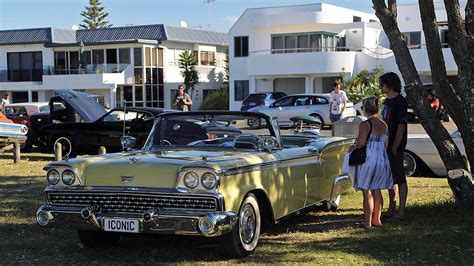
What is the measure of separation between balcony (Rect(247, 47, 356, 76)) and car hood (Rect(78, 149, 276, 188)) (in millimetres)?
28058

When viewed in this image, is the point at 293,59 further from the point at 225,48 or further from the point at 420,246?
the point at 420,246

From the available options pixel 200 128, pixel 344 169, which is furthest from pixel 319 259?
pixel 200 128

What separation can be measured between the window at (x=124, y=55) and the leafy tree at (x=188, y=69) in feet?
12.4

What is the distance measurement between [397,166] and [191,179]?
→ 9.72 feet

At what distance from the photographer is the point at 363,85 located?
29188 millimetres

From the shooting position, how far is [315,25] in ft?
117

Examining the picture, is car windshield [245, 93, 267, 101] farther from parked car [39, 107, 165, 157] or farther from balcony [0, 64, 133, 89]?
parked car [39, 107, 165, 157]

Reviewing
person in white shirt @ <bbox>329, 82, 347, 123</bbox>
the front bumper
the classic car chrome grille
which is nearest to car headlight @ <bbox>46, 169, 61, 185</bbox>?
the classic car chrome grille

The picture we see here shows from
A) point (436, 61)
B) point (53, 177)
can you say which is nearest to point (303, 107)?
point (436, 61)

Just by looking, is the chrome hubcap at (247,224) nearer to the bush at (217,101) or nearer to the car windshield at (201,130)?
the car windshield at (201,130)

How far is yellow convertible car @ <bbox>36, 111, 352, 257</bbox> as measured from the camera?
5.06 m

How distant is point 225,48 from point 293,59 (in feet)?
49.9

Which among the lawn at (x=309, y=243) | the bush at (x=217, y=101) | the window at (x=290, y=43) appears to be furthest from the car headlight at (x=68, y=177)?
the bush at (x=217, y=101)

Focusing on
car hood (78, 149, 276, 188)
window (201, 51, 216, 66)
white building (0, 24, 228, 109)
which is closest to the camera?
car hood (78, 149, 276, 188)
